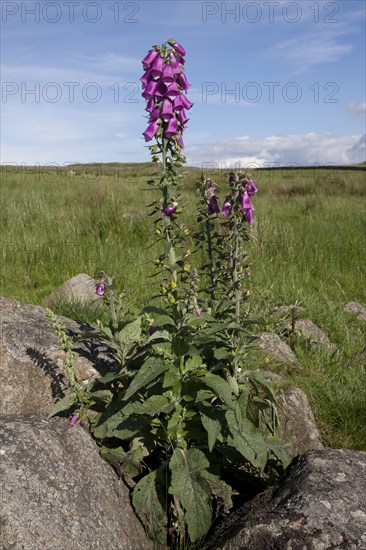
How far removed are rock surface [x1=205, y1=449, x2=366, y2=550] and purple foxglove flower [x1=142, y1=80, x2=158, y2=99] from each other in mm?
1936

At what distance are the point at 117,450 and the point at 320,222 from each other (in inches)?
339

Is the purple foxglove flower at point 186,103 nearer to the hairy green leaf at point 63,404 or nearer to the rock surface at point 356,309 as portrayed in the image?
the hairy green leaf at point 63,404

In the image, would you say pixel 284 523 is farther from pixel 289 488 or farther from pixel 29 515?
pixel 29 515

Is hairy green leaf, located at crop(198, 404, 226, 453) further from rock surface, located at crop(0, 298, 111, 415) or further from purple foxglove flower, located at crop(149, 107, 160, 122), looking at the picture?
purple foxglove flower, located at crop(149, 107, 160, 122)

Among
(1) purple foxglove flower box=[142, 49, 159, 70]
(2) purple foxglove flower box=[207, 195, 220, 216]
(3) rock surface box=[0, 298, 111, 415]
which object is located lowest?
(3) rock surface box=[0, 298, 111, 415]

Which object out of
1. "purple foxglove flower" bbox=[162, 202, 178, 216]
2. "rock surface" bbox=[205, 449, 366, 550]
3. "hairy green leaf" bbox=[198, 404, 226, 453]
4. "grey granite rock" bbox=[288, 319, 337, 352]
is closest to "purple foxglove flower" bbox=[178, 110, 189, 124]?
"purple foxglove flower" bbox=[162, 202, 178, 216]

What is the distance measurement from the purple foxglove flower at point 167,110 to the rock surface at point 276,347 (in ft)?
7.41

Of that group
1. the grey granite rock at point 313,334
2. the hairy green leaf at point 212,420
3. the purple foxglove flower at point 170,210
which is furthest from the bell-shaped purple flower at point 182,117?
the grey granite rock at point 313,334

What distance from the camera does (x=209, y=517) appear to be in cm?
265

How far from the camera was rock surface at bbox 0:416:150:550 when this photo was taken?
2.32m

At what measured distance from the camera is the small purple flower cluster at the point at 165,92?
2.65m

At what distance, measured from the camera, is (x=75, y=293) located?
5.83 m

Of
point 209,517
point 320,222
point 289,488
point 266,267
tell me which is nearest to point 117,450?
point 209,517

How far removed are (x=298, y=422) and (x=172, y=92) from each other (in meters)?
2.14
